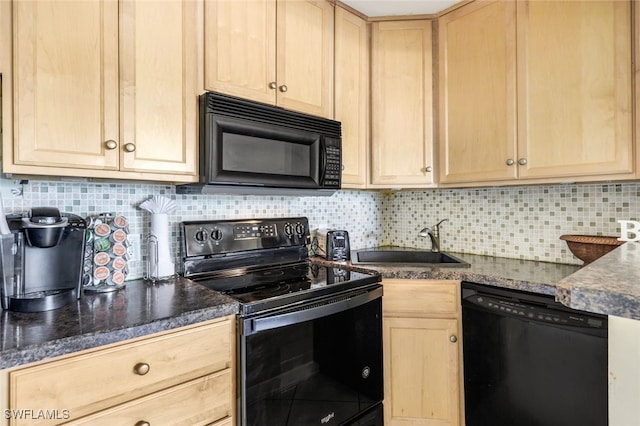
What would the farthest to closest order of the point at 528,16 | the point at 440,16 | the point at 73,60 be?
the point at 440,16, the point at 528,16, the point at 73,60

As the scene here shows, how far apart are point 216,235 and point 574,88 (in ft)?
5.79

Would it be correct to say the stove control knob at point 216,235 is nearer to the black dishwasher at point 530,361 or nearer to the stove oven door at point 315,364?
the stove oven door at point 315,364

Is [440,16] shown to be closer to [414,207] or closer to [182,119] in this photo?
[414,207]

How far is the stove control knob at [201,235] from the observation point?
5.18 feet

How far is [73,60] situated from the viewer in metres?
1.10

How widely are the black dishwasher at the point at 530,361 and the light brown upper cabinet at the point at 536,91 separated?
0.61m

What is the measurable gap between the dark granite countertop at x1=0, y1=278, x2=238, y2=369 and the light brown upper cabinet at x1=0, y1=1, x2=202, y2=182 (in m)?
0.44

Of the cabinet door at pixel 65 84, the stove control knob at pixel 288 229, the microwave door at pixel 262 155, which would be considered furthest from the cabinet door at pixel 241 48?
the stove control knob at pixel 288 229

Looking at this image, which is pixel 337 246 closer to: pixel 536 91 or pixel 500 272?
pixel 500 272

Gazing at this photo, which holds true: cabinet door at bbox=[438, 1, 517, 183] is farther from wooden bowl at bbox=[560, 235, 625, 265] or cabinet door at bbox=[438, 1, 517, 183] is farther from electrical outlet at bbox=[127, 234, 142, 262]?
electrical outlet at bbox=[127, 234, 142, 262]

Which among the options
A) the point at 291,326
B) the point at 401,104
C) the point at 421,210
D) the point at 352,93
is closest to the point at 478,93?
the point at 401,104

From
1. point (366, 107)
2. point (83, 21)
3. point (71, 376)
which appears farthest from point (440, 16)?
point (71, 376)

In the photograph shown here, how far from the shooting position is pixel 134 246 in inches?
59.0

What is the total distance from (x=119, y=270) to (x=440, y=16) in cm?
209
